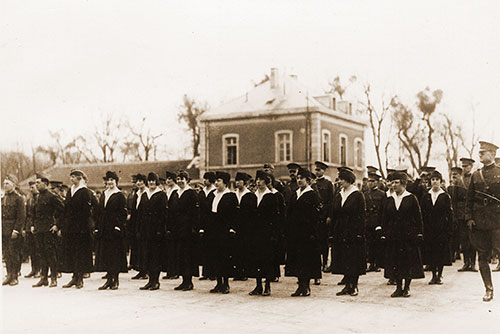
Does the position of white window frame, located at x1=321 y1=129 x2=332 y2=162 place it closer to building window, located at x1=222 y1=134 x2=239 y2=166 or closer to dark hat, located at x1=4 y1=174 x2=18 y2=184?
building window, located at x1=222 y1=134 x2=239 y2=166

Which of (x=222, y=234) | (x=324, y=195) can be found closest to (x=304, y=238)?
(x=222, y=234)

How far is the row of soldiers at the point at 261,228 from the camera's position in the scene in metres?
9.36

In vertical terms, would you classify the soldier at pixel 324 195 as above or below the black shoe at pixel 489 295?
above

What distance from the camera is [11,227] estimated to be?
11352 mm

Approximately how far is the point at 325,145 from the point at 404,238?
2317 cm

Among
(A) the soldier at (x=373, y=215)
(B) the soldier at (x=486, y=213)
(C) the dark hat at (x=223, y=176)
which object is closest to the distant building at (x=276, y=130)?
(A) the soldier at (x=373, y=215)

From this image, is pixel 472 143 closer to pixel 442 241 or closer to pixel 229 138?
pixel 442 241

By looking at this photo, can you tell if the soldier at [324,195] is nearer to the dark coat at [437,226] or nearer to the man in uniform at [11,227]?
the dark coat at [437,226]

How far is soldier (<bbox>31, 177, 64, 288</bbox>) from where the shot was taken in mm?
11008

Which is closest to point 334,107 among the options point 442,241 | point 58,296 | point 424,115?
point 424,115

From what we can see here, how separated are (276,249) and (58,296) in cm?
374

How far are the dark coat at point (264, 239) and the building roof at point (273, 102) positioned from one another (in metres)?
21.6

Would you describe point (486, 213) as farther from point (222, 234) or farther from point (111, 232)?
point (111, 232)

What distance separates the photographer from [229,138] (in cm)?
3319
